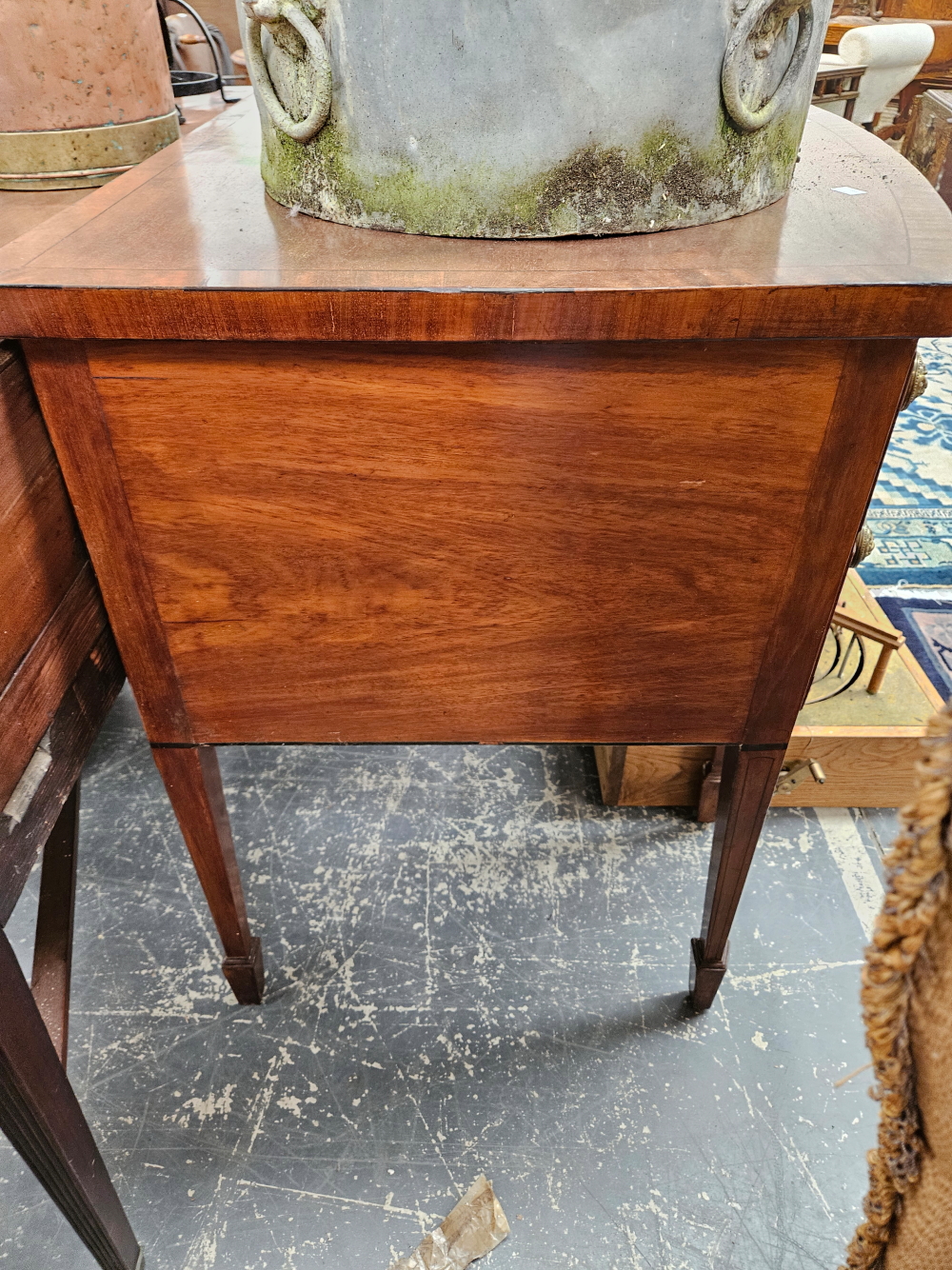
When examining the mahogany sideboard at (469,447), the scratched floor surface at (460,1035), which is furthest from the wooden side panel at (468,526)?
the scratched floor surface at (460,1035)

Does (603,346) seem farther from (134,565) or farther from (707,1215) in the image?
(707,1215)

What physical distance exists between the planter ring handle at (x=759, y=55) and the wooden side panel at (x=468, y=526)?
185mm

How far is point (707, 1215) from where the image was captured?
99cm

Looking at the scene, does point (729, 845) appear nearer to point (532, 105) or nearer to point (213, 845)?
point (213, 845)

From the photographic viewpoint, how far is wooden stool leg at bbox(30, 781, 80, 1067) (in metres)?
0.97

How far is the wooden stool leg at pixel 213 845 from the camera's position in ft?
3.05

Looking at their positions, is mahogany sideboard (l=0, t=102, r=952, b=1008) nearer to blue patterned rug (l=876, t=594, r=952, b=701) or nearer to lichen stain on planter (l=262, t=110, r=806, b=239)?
lichen stain on planter (l=262, t=110, r=806, b=239)

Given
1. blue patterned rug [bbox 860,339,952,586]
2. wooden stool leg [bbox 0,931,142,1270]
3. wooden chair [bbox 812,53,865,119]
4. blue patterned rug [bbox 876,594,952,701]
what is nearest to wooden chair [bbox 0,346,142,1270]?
wooden stool leg [bbox 0,931,142,1270]

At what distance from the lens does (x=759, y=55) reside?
66cm

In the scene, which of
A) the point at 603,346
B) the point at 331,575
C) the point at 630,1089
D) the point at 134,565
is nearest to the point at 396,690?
the point at 331,575

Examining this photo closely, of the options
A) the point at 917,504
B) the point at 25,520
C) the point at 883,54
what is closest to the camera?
the point at 25,520

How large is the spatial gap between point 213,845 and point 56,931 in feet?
0.64

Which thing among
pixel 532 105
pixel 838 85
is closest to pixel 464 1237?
pixel 532 105

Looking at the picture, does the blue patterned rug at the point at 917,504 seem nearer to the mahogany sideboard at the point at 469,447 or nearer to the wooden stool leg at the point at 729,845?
the wooden stool leg at the point at 729,845
